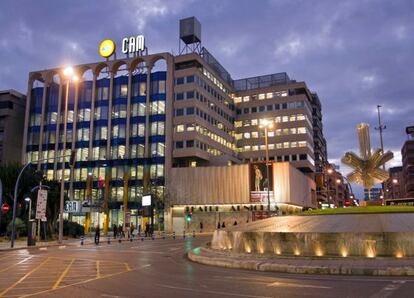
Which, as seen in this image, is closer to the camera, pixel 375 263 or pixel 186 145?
pixel 375 263

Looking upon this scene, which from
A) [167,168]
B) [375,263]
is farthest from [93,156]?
[375,263]

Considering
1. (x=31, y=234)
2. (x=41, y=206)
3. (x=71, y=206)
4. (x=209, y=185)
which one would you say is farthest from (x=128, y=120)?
(x=31, y=234)

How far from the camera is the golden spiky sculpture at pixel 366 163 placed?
34.6 m

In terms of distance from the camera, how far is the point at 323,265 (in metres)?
17.4

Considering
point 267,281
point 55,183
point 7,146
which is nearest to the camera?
point 267,281

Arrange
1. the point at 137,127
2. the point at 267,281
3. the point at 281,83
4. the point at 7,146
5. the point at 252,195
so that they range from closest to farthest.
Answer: the point at 267,281
the point at 252,195
the point at 137,127
the point at 7,146
the point at 281,83

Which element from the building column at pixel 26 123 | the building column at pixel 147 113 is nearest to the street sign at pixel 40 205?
the building column at pixel 147 113

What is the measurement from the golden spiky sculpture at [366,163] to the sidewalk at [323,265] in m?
16.7

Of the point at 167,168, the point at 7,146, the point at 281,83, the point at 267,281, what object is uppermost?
the point at 281,83

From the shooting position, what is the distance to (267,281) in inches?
589

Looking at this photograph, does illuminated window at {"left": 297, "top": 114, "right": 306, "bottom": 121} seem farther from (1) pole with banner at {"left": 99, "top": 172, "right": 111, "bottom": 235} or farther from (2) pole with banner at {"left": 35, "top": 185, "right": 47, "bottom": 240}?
(2) pole with banner at {"left": 35, "top": 185, "right": 47, "bottom": 240}

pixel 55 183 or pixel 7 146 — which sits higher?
pixel 7 146

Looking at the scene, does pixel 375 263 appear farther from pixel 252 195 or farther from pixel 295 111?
pixel 295 111

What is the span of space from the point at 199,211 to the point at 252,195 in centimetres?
1185
